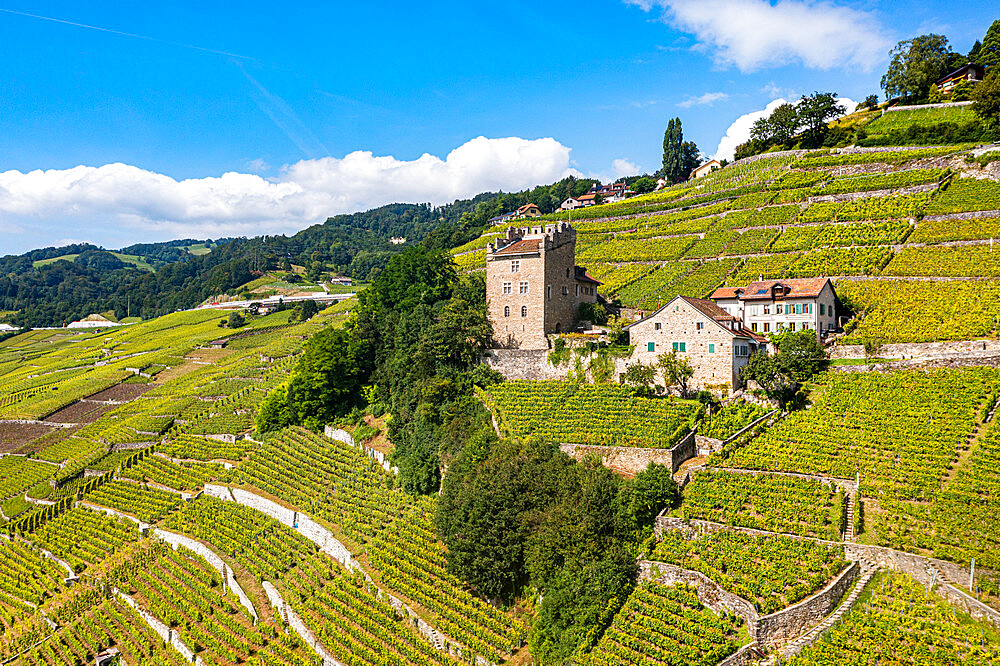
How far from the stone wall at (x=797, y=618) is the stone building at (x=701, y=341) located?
1487 cm

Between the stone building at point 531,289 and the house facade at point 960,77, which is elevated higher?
the house facade at point 960,77

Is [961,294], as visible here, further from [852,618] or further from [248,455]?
[248,455]

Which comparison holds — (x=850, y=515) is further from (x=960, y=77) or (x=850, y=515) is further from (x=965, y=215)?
(x=960, y=77)

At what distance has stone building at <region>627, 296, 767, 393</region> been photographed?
36469mm

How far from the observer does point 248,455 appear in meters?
48.7

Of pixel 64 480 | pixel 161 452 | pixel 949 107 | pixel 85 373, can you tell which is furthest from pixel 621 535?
pixel 85 373

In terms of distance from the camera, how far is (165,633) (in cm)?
3334

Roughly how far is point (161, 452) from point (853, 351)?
175 feet

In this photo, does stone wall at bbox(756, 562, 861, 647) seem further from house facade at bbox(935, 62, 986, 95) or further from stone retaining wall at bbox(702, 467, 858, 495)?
house facade at bbox(935, 62, 986, 95)

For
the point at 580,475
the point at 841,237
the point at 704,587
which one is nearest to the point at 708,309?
the point at 580,475

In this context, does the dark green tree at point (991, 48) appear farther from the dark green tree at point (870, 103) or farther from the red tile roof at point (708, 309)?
the red tile roof at point (708, 309)

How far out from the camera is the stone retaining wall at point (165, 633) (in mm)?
31433

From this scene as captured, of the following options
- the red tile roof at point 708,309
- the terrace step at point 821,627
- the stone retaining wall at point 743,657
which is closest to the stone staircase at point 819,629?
the terrace step at point 821,627

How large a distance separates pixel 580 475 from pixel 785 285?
73.5 ft
